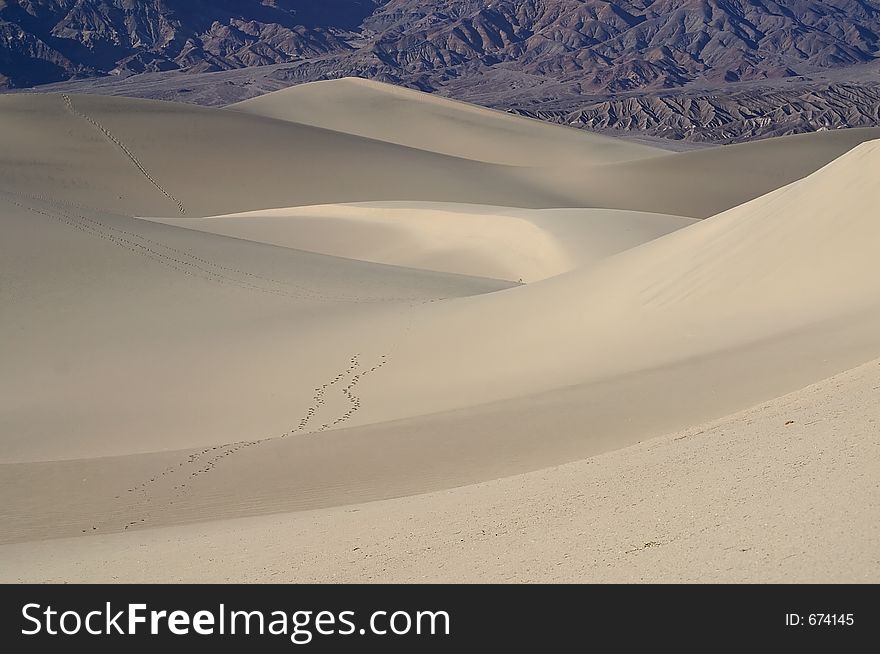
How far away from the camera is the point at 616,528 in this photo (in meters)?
5.21

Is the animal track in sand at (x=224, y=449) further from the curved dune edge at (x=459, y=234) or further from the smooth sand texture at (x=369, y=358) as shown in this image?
the curved dune edge at (x=459, y=234)

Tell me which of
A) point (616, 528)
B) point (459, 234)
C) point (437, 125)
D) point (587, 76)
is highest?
point (587, 76)

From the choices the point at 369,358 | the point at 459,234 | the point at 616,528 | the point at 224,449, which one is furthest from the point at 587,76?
the point at 616,528

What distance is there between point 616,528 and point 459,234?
2426 cm

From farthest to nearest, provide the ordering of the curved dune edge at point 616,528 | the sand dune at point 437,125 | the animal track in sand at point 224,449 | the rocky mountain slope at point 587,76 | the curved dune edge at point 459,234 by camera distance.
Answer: the rocky mountain slope at point 587,76 → the sand dune at point 437,125 → the curved dune edge at point 459,234 → the animal track in sand at point 224,449 → the curved dune edge at point 616,528

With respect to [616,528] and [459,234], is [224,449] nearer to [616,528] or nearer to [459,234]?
[616,528]

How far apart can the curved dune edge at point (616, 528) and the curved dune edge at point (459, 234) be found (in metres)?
17.7

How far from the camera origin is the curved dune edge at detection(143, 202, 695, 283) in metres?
25.8

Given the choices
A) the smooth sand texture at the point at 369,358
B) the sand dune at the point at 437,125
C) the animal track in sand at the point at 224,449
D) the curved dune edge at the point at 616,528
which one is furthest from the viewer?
the sand dune at the point at 437,125

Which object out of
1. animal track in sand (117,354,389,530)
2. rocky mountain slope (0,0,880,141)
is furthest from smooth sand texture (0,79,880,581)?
rocky mountain slope (0,0,880,141)

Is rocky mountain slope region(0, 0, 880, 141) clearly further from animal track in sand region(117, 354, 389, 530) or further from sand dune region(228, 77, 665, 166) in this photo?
animal track in sand region(117, 354, 389, 530)

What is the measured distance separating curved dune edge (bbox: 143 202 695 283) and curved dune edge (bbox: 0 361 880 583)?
17690 mm

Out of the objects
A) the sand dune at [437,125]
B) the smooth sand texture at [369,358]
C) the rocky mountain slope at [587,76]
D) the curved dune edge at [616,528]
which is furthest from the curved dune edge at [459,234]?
the rocky mountain slope at [587,76]

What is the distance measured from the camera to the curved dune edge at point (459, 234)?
25812 millimetres
